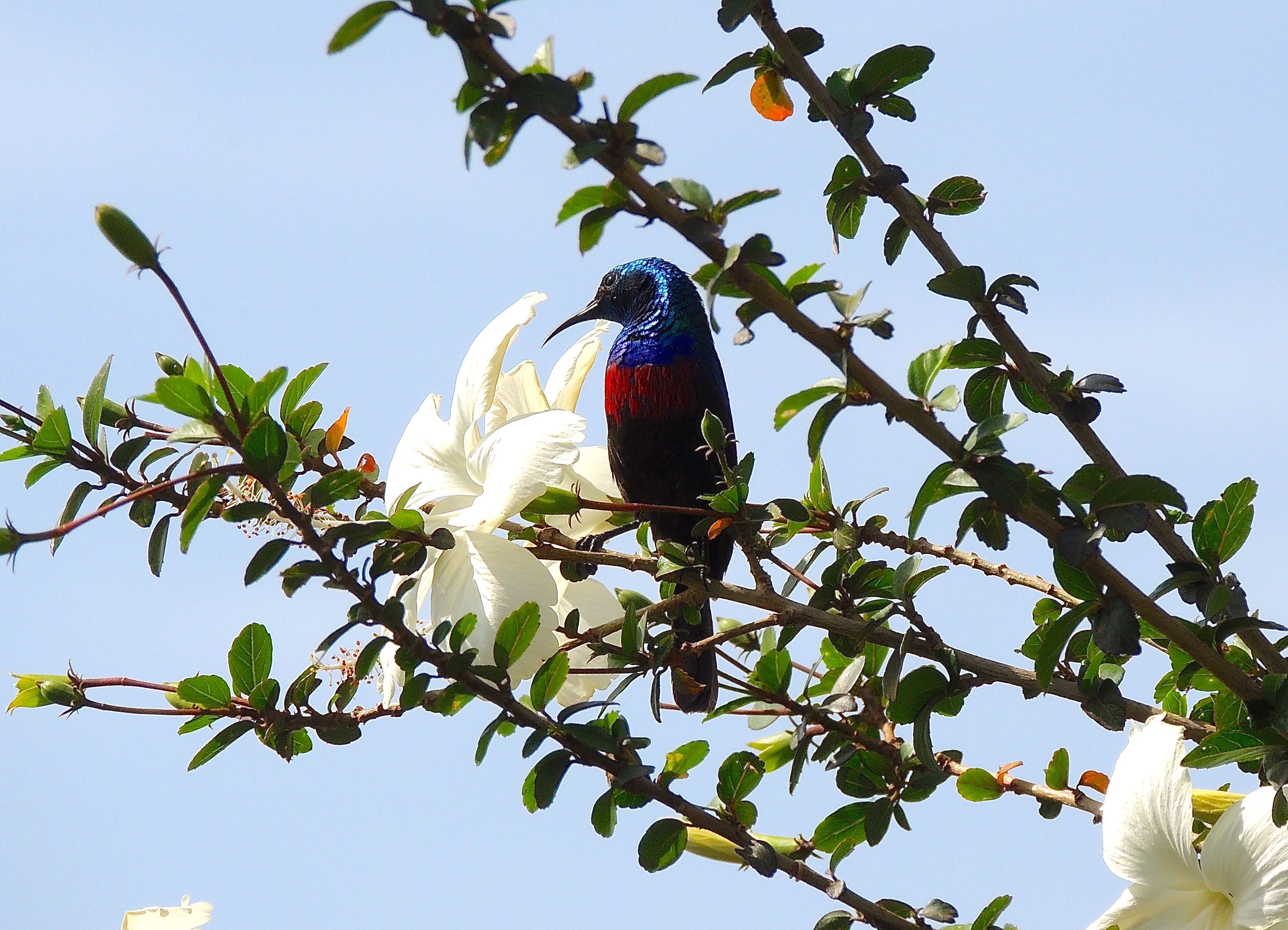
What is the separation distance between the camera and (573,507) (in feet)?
5.80

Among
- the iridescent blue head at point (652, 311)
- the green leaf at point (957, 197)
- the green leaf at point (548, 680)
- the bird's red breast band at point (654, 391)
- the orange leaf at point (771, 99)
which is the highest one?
the iridescent blue head at point (652, 311)

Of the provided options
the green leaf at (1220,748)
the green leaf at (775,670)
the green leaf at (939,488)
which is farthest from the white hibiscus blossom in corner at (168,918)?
the green leaf at (1220,748)

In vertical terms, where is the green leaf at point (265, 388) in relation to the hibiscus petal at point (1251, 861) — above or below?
above

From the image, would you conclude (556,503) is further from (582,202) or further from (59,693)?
(59,693)

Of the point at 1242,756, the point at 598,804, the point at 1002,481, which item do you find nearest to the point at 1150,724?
the point at 1242,756

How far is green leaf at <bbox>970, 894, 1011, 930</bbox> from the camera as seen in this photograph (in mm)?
1700

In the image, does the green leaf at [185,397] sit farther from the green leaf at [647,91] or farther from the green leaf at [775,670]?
the green leaf at [775,670]

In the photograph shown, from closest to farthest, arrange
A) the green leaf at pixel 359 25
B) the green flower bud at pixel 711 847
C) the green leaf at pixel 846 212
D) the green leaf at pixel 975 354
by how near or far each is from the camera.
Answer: the green leaf at pixel 359 25 → the green leaf at pixel 975 354 → the green leaf at pixel 846 212 → the green flower bud at pixel 711 847

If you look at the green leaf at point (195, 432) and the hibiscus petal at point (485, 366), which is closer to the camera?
the green leaf at point (195, 432)

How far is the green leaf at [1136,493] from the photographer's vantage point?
1.40 m

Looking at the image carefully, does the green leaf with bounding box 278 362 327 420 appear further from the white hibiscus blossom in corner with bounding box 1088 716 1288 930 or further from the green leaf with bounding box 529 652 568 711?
the white hibiscus blossom in corner with bounding box 1088 716 1288 930

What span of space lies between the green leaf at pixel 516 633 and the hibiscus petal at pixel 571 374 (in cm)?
45

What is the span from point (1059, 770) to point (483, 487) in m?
0.95

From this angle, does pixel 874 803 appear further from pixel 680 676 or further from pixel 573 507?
pixel 573 507
